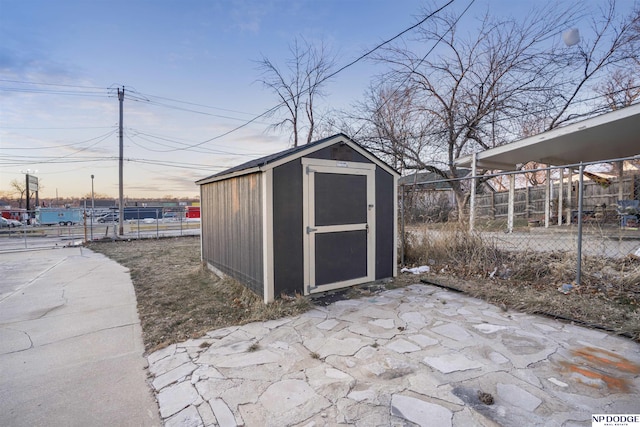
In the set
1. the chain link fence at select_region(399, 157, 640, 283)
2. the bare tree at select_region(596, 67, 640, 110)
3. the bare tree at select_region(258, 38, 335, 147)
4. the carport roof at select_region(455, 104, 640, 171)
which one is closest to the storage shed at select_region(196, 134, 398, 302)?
the chain link fence at select_region(399, 157, 640, 283)

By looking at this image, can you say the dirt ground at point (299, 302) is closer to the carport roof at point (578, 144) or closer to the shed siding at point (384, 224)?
the shed siding at point (384, 224)

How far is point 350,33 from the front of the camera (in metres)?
8.12

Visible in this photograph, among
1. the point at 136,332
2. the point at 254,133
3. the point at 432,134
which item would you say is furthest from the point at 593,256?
the point at 254,133

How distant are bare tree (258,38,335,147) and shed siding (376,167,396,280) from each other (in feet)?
36.0

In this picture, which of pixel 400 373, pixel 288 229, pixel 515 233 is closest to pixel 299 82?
pixel 515 233

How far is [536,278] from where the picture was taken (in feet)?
14.1

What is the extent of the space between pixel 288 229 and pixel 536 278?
3.61 m

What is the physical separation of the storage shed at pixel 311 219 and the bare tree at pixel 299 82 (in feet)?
36.7

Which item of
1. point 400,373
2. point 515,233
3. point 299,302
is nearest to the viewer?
point 400,373

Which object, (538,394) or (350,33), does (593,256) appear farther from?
(350,33)

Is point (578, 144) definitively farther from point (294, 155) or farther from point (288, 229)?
point (288, 229)

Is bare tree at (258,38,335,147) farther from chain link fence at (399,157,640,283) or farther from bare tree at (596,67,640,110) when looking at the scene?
bare tree at (596,67,640,110)

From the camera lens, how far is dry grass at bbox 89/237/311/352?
3.24 metres

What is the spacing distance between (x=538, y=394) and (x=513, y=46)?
1191 centimetres
